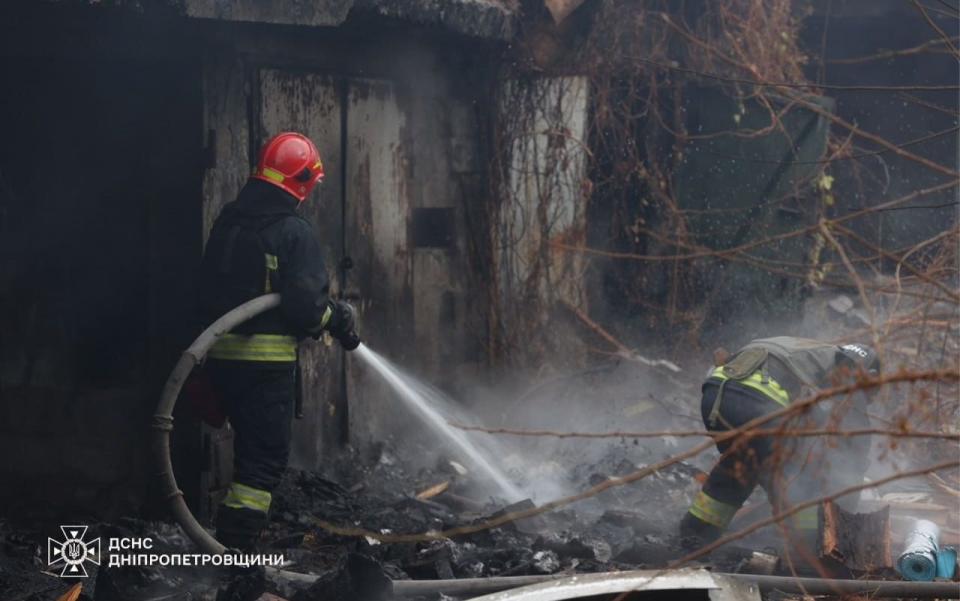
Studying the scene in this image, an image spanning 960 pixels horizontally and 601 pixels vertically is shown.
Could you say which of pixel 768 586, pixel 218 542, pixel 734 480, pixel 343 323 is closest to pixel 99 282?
pixel 343 323

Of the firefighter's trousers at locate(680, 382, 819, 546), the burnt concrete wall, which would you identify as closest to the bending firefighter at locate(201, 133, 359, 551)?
the burnt concrete wall

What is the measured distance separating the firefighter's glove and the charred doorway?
974 millimetres

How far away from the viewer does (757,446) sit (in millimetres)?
5676

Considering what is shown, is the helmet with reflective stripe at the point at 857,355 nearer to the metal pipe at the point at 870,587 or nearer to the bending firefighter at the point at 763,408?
the bending firefighter at the point at 763,408

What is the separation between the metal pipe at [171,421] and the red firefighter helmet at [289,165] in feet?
2.76

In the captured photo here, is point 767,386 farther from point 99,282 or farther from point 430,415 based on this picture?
point 99,282

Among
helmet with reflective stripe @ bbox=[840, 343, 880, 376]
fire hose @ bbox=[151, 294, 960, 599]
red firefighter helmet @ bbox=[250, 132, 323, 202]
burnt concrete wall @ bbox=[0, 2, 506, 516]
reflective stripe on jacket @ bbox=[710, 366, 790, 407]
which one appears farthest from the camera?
burnt concrete wall @ bbox=[0, 2, 506, 516]

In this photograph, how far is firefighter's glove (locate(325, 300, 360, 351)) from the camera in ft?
19.6

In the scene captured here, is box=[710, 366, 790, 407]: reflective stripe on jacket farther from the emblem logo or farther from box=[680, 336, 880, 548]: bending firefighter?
the emblem logo

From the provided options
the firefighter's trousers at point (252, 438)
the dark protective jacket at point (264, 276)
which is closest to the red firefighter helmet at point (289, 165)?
the dark protective jacket at point (264, 276)

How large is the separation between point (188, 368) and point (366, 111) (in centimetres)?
307

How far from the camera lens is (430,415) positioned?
830 centimetres

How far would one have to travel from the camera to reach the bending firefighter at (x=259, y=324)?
567 centimetres

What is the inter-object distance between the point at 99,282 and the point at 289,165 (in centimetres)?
149
